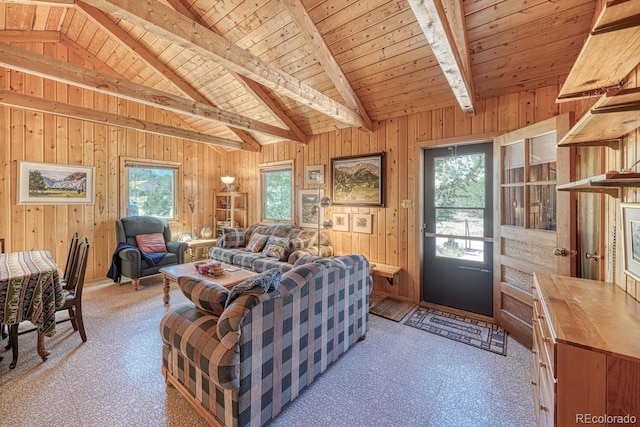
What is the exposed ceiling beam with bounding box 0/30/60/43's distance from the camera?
367 centimetres

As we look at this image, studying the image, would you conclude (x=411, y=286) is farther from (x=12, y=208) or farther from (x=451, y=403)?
(x=12, y=208)

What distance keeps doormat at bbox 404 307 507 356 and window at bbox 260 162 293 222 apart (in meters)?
2.94

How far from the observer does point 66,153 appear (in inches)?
169

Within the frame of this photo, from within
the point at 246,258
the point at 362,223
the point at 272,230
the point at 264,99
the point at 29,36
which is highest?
the point at 29,36

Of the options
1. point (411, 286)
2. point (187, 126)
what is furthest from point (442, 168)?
point (187, 126)

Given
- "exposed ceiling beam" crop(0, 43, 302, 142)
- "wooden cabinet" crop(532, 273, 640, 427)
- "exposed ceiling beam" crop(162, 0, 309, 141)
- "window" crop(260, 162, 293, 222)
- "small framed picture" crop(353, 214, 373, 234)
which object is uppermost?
"exposed ceiling beam" crop(162, 0, 309, 141)

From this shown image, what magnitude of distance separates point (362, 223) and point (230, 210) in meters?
3.21

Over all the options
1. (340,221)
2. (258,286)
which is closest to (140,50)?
(340,221)

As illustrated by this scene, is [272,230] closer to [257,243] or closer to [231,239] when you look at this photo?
[257,243]

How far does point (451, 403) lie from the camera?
6.06 feet

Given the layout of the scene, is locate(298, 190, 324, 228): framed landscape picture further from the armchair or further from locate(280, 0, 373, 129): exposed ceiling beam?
the armchair

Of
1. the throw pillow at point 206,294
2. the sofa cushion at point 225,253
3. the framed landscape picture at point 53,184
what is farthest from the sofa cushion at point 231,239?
the throw pillow at point 206,294

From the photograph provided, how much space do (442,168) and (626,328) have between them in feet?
8.71

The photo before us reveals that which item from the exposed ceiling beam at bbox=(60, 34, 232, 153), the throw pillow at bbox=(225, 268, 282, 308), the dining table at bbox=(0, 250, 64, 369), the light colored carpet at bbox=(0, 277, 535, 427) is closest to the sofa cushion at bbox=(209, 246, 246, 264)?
the light colored carpet at bbox=(0, 277, 535, 427)
